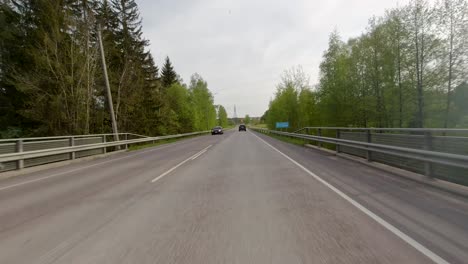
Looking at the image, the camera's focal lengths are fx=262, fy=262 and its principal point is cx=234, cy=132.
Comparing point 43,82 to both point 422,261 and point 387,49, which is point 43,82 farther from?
point 387,49

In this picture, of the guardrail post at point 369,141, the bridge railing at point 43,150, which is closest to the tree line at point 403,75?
the guardrail post at point 369,141

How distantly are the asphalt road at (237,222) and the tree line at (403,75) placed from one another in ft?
61.6

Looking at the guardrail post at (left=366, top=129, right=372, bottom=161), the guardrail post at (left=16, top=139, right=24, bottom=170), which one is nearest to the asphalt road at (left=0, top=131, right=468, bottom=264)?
the guardrail post at (left=366, top=129, right=372, bottom=161)

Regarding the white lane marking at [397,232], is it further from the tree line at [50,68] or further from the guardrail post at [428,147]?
the tree line at [50,68]

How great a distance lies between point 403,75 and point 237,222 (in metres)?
24.8

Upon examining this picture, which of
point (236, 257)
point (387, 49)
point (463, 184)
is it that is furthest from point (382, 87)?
point (236, 257)

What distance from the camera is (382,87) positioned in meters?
25.1

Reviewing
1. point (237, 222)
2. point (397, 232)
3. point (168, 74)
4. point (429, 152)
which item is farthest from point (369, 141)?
point (168, 74)

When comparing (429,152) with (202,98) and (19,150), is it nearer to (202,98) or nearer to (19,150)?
(19,150)

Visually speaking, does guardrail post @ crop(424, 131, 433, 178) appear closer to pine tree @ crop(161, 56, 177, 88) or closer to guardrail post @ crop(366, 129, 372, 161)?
guardrail post @ crop(366, 129, 372, 161)

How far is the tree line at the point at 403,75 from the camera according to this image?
67.2 feet

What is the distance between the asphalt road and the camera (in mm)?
3084

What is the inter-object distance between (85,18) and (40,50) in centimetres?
394

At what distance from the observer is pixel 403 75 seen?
907 inches
